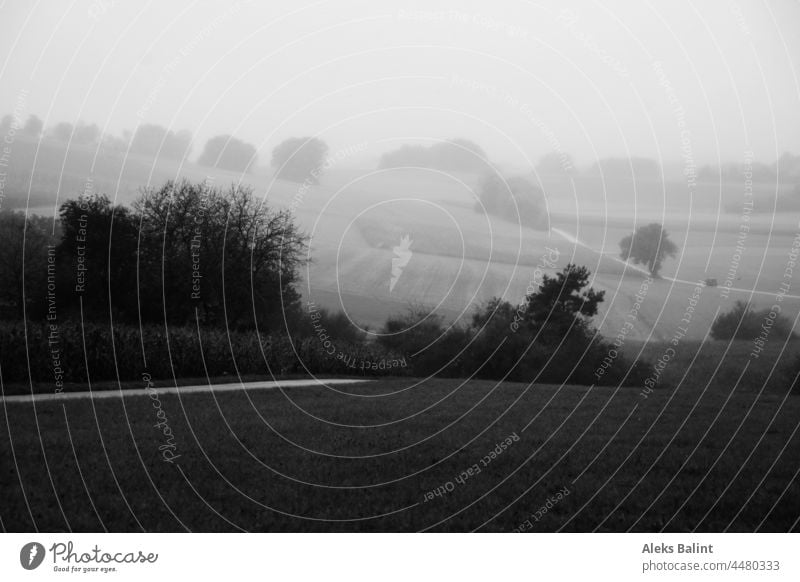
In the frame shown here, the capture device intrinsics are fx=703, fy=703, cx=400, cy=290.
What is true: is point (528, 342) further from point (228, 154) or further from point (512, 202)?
point (228, 154)

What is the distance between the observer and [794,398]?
14.7 m

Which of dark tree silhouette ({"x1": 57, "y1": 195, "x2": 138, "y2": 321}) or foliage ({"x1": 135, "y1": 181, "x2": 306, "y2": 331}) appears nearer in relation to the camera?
dark tree silhouette ({"x1": 57, "y1": 195, "x2": 138, "y2": 321})

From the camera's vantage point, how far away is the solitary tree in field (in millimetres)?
14156

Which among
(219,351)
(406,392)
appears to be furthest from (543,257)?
(219,351)

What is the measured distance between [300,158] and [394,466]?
630cm

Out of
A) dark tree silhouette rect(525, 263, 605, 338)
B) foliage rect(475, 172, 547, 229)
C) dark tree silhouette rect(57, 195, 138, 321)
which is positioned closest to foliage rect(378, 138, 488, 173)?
foliage rect(475, 172, 547, 229)

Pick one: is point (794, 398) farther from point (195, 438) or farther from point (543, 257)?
point (195, 438)

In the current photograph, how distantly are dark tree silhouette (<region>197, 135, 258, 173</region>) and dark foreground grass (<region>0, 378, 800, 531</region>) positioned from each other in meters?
4.51

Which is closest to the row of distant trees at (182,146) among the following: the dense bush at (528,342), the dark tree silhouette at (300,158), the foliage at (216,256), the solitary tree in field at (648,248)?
the dark tree silhouette at (300,158)

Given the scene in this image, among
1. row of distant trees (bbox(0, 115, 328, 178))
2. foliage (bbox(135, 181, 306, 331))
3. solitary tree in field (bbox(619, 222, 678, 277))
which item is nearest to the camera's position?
row of distant trees (bbox(0, 115, 328, 178))

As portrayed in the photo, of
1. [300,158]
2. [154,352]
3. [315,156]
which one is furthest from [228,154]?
[154,352]

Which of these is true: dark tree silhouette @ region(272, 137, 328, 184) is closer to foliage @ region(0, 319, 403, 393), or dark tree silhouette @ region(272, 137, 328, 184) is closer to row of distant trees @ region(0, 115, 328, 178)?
row of distant trees @ region(0, 115, 328, 178)

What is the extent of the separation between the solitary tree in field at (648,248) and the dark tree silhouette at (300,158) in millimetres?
6210

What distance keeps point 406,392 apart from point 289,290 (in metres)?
3.19
